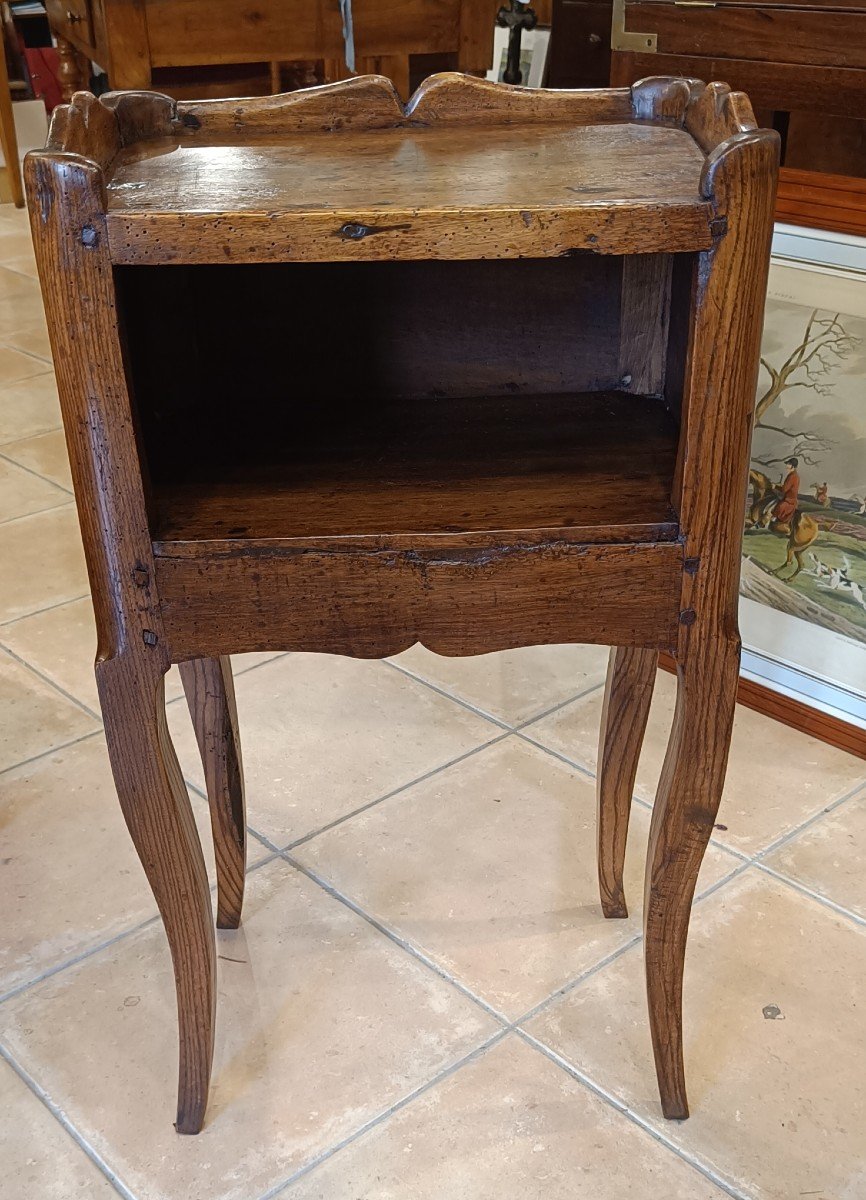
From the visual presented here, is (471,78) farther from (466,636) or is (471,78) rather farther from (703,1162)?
(703,1162)

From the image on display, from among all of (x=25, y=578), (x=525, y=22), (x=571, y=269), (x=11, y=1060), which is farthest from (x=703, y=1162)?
(x=525, y=22)

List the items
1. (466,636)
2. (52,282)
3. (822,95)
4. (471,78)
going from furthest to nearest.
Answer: (822,95)
(471,78)
(466,636)
(52,282)

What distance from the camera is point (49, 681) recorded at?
1.81 m

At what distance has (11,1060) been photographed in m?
1.19

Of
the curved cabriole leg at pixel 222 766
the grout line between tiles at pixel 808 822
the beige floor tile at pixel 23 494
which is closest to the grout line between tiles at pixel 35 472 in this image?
the beige floor tile at pixel 23 494

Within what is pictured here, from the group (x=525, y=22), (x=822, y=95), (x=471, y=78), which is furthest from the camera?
(x=525, y=22)

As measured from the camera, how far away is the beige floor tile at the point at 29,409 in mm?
2646

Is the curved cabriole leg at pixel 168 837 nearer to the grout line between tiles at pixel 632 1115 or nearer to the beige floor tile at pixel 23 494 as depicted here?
the grout line between tiles at pixel 632 1115

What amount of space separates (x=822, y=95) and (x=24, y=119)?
449 cm

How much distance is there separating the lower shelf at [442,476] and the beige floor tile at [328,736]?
636 mm

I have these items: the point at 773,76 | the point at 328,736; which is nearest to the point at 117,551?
the point at 328,736

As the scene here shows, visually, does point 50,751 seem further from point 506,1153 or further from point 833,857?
point 833,857

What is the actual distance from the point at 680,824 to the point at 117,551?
18.1 inches

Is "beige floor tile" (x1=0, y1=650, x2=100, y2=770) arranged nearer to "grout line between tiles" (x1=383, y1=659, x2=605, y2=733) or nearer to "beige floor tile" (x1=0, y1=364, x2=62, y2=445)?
"grout line between tiles" (x1=383, y1=659, x2=605, y2=733)
